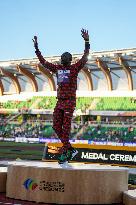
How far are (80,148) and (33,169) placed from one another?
10.9m

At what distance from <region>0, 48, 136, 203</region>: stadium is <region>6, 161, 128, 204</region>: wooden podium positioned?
3199 centimetres

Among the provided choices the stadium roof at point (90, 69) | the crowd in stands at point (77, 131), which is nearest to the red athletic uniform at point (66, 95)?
the crowd in stands at point (77, 131)

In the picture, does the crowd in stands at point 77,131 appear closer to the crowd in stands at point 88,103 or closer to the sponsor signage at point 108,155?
the crowd in stands at point 88,103

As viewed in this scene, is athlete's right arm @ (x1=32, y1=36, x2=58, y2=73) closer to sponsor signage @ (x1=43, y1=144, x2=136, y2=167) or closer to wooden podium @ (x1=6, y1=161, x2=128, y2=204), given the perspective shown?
wooden podium @ (x1=6, y1=161, x2=128, y2=204)

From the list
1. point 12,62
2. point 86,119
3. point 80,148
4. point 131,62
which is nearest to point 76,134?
point 86,119

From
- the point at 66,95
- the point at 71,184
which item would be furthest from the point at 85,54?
the point at 71,184

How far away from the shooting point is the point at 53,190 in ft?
32.6

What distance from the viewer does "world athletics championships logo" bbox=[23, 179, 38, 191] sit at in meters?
10.1

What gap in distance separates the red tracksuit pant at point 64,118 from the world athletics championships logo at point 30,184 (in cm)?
183

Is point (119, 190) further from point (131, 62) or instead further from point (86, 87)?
point (86, 87)

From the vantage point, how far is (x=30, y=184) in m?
10.1

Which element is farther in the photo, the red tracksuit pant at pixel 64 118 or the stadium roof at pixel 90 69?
the stadium roof at pixel 90 69

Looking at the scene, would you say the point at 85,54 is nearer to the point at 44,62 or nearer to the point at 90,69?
Answer: the point at 44,62

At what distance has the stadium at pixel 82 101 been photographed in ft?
161
